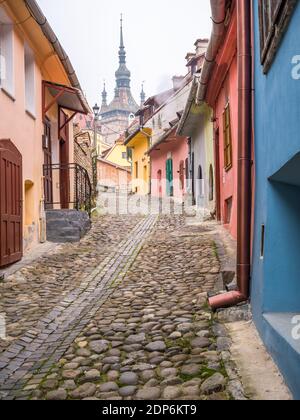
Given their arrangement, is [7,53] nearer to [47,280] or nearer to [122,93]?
[47,280]

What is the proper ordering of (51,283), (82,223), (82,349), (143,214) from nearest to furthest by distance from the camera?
(82,349)
(51,283)
(82,223)
(143,214)

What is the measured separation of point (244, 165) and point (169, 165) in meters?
20.0

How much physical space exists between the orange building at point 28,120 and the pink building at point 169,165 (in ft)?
28.5

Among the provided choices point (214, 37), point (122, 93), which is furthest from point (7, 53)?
point (122, 93)

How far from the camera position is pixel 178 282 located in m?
6.82

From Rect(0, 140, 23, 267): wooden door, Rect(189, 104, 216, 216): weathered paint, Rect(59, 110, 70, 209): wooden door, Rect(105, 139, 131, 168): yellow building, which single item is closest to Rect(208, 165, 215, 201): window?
Rect(189, 104, 216, 216): weathered paint

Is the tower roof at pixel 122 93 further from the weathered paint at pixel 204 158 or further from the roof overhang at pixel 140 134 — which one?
the weathered paint at pixel 204 158

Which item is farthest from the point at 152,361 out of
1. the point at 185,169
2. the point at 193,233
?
the point at 185,169

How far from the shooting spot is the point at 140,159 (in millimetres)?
33375

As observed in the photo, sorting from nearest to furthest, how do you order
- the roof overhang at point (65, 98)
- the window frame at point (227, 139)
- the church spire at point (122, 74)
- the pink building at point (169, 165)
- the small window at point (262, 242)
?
the small window at point (262, 242) → the window frame at point (227, 139) → the roof overhang at point (65, 98) → the pink building at point (169, 165) → the church spire at point (122, 74)

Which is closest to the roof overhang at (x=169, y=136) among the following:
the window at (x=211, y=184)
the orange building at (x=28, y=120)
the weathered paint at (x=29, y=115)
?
the window at (x=211, y=184)

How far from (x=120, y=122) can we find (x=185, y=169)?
249 feet

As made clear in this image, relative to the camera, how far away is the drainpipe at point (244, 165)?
5105mm
